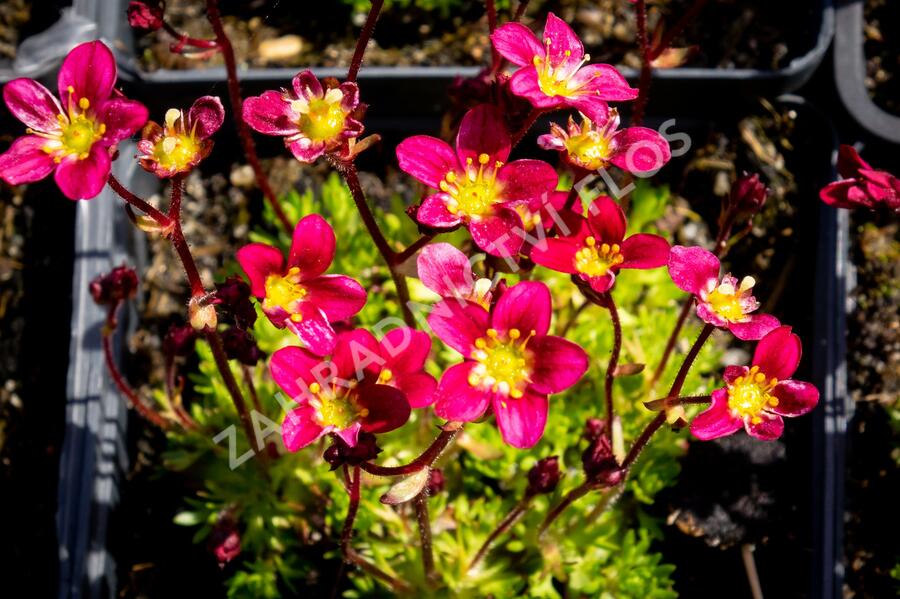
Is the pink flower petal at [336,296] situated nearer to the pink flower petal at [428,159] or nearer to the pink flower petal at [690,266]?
the pink flower petal at [428,159]

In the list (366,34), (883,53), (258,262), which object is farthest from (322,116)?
(883,53)

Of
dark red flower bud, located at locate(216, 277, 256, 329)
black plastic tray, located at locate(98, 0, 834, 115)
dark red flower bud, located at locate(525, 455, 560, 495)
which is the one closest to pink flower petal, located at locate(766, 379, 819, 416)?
dark red flower bud, located at locate(525, 455, 560, 495)

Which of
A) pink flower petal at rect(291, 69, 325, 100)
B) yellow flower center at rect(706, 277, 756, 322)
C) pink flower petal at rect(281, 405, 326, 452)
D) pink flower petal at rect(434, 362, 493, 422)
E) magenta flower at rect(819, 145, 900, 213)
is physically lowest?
pink flower petal at rect(281, 405, 326, 452)

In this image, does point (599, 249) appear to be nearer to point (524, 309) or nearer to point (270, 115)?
point (524, 309)

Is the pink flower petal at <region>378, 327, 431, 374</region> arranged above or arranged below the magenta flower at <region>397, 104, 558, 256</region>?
below

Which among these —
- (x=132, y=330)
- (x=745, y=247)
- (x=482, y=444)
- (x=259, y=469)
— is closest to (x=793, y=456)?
(x=745, y=247)

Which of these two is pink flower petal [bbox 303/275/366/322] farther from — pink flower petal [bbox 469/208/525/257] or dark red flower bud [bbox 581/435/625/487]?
dark red flower bud [bbox 581/435/625/487]
